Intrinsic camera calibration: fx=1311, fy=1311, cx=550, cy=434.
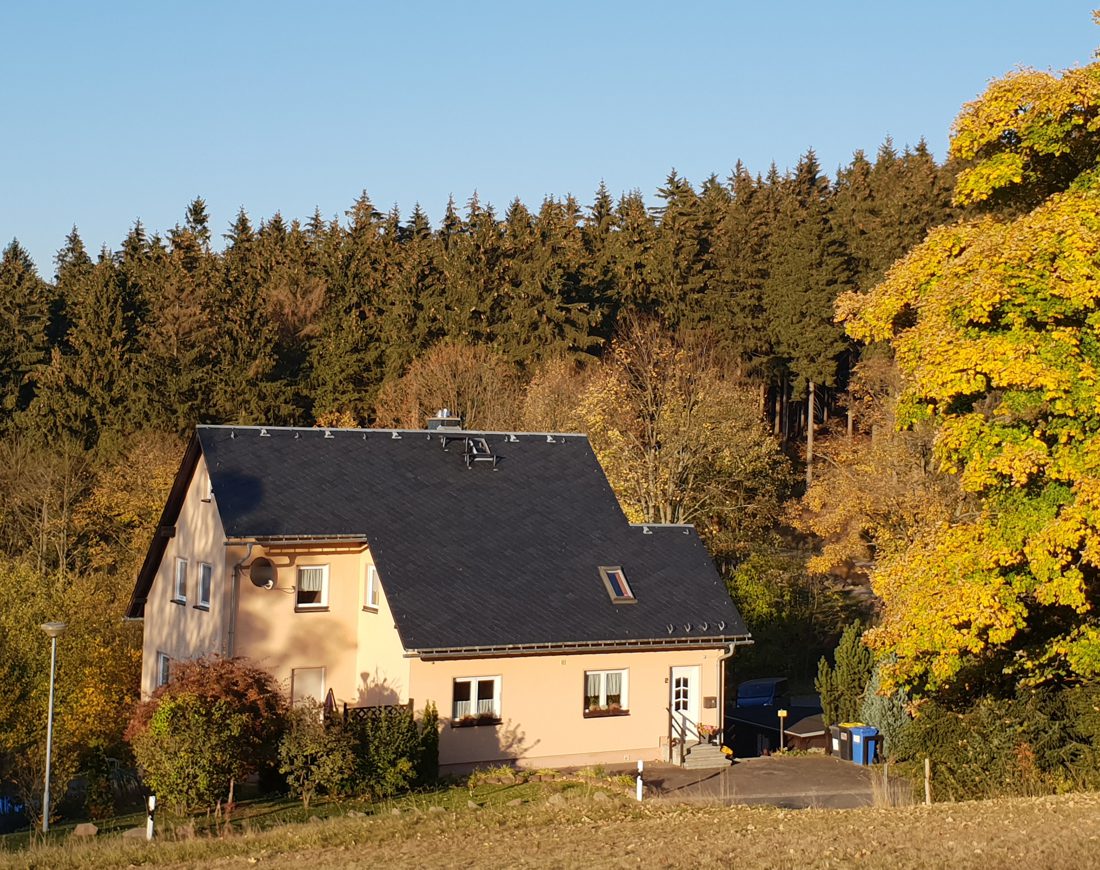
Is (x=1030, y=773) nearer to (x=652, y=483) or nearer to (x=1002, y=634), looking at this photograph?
(x=1002, y=634)

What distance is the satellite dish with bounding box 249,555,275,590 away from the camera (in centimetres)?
3059

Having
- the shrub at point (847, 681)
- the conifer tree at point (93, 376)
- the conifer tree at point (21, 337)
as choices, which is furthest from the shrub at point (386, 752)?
the conifer tree at point (21, 337)

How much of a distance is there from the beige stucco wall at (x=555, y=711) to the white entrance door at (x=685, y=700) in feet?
0.54

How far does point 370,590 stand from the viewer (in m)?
31.3

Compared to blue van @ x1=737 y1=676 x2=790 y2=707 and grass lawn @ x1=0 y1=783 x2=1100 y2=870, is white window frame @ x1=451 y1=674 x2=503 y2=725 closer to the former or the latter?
grass lawn @ x1=0 y1=783 x2=1100 y2=870

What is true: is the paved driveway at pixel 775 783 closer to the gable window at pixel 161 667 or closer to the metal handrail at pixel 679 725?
the metal handrail at pixel 679 725

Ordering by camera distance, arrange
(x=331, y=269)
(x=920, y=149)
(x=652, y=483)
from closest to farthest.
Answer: (x=652, y=483), (x=331, y=269), (x=920, y=149)

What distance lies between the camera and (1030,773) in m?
21.5

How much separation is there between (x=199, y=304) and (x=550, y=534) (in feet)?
131

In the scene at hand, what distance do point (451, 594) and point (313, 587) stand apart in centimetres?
375

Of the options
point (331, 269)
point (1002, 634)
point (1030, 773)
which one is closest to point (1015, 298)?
point (1002, 634)

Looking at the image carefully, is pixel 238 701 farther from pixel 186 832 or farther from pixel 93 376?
pixel 93 376

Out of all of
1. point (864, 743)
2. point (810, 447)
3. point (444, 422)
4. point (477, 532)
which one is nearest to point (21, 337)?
point (444, 422)

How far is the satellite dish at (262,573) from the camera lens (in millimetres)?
30594
